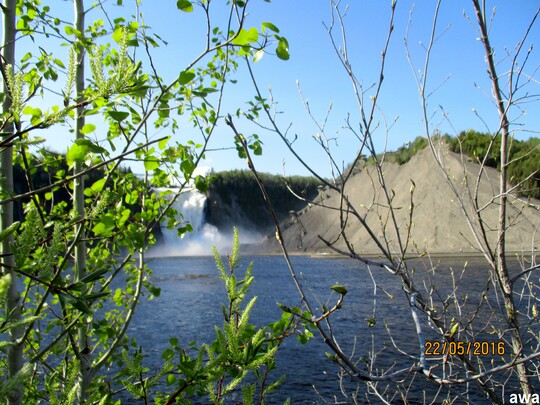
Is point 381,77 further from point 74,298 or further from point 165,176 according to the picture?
point 165,176

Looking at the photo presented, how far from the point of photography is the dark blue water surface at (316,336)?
775 cm

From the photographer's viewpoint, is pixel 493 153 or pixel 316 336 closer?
pixel 493 153

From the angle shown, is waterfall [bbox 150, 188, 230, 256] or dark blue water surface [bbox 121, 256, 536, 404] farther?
waterfall [bbox 150, 188, 230, 256]

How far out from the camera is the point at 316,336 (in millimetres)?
10711

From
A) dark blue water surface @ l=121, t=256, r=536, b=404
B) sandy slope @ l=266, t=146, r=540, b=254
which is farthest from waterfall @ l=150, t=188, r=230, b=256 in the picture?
dark blue water surface @ l=121, t=256, r=536, b=404

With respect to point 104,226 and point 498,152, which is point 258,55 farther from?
point 498,152

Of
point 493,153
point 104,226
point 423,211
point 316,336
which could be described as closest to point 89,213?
point 104,226

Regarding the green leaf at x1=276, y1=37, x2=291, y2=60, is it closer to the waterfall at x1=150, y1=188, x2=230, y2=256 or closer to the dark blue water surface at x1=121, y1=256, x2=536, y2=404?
the dark blue water surface at x1=121, y1=256, x2=536, y2=404

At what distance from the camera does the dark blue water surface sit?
7.75 metres

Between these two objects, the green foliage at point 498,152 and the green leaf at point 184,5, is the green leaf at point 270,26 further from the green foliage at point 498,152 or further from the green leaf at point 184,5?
the green foliage at point 498,152

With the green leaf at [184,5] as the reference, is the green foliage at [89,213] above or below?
below

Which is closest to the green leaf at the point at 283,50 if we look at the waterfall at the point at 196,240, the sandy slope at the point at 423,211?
the sandy slope at the point at 423,211

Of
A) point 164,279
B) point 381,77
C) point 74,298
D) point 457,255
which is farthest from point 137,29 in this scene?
point 457,255

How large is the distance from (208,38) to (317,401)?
6.90 metres
